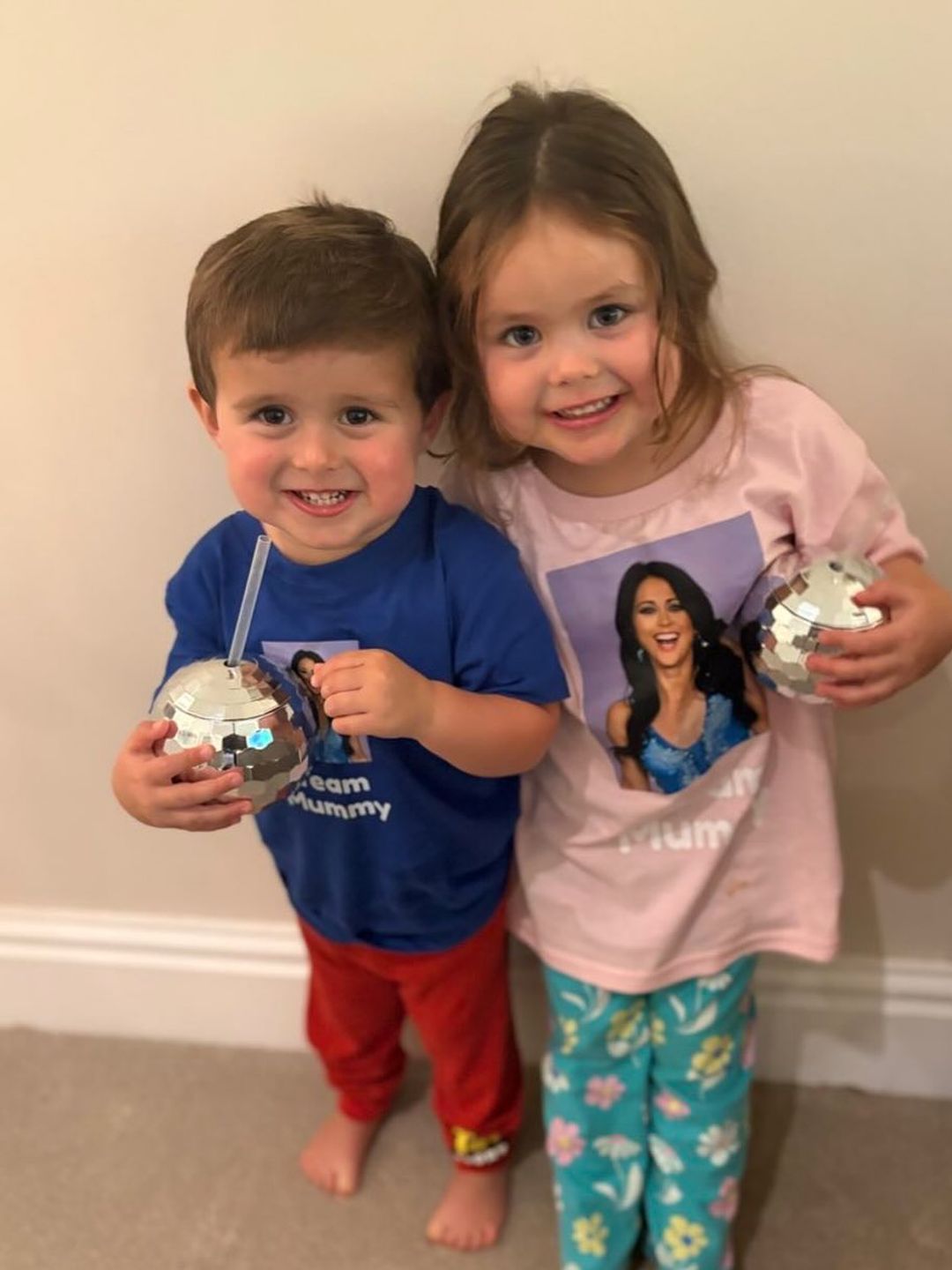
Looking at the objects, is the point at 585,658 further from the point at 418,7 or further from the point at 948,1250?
the point at 948,1250

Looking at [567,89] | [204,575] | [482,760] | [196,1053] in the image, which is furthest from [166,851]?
[567,89]

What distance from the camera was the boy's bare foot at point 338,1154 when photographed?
118 cm

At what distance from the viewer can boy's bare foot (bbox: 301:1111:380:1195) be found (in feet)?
3.89

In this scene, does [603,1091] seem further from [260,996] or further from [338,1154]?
[260,996]

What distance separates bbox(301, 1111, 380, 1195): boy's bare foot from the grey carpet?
16 mm

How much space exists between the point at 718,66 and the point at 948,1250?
1050mm

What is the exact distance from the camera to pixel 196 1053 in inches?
53.2

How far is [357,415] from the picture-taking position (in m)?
0.77

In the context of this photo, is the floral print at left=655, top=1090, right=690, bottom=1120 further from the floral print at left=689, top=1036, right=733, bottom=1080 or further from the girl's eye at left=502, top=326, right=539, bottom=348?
the girl's eye at left=502, top=326, right=539, bottom=348

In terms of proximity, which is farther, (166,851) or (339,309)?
(166,851)

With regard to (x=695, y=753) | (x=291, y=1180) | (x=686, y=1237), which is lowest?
(x=291, y=1180)

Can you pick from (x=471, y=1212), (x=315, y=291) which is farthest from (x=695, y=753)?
(x=471, y=1212)

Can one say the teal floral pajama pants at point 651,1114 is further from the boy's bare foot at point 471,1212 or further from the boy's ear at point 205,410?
the boy's ear at point 205,410

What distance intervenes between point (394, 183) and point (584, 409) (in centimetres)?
25
